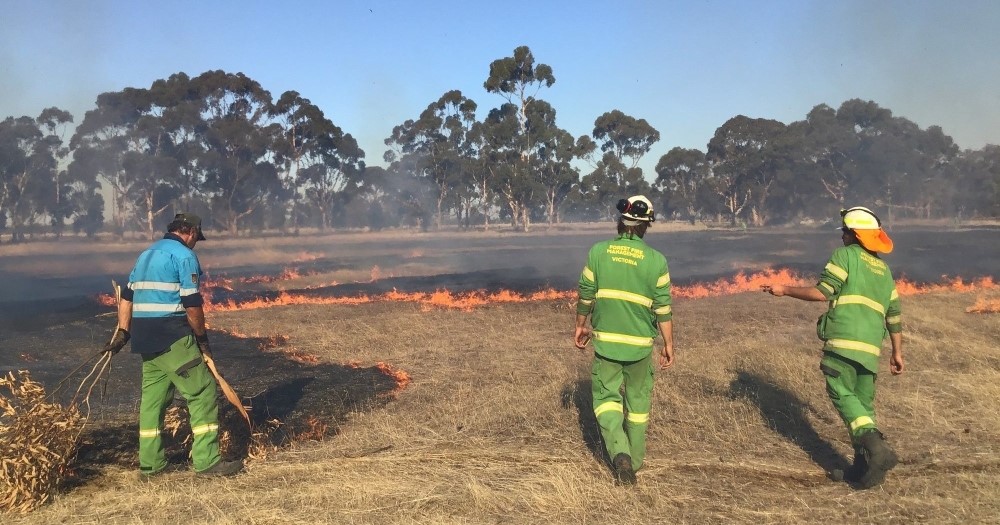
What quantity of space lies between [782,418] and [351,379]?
17.0 feet

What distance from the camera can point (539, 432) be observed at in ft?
20.4

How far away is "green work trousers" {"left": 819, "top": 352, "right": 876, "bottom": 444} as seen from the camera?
4809 mm

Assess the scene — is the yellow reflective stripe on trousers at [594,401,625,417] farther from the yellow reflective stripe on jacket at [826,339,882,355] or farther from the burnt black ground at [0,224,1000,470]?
the burnt black ground at [0,224,1000,470]

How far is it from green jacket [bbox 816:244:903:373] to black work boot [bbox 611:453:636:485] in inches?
62.9

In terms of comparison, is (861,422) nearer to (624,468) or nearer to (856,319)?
(856,319)

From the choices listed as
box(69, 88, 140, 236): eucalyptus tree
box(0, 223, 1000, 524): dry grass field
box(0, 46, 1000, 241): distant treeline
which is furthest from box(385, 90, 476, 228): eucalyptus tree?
box(0, 223, 1000, 524): dry grass field

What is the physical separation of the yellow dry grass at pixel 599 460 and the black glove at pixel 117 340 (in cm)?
94

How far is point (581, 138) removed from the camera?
68.0 metres

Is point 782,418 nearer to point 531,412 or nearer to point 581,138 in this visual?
point 531,412

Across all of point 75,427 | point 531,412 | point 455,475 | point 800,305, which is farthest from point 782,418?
point 800,305

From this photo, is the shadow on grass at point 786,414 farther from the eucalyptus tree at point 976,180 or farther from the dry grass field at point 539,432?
the eucalyptus tree at point 976,180

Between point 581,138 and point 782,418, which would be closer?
point 782,418

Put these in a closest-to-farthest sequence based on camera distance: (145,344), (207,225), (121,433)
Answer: (145,344) < (121,433) < (207,225)

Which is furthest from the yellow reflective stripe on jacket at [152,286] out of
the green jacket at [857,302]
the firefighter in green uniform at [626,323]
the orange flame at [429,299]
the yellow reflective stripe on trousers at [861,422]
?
the orange flame at [429,299]
